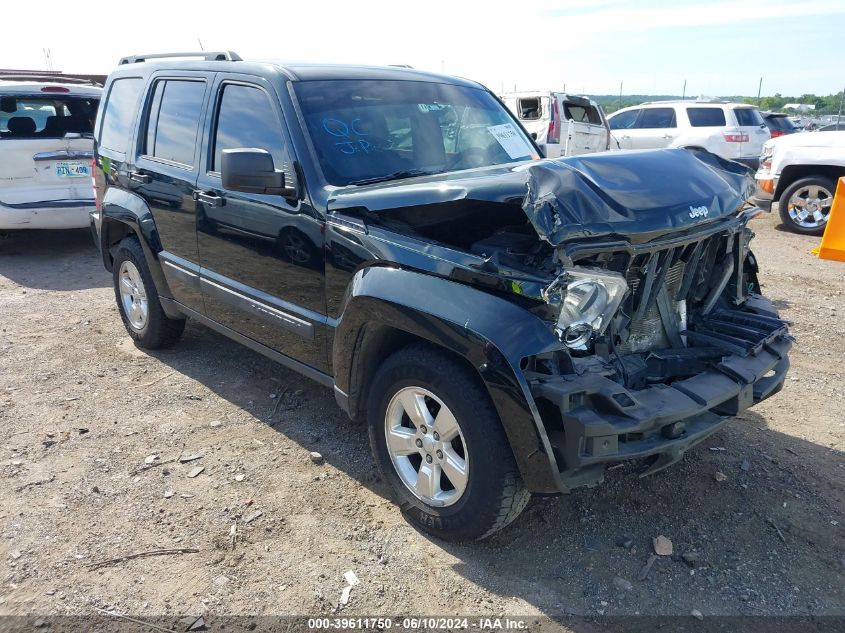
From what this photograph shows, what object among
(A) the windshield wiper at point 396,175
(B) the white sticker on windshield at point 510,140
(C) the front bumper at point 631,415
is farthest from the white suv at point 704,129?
(C) the front bumper at point 631,415

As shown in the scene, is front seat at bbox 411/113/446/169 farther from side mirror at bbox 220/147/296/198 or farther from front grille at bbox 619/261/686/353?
front grille at bbox 619/261/686/353

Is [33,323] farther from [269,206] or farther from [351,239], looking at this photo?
[351,239]

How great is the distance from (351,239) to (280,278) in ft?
2.21

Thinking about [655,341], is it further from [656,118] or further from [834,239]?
[656,118]

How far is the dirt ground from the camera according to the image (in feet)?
9.07

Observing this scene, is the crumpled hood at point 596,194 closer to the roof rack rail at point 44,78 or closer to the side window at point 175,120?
the side window at point 175,120

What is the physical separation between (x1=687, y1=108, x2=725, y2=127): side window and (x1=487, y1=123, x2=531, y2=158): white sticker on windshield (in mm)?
11414

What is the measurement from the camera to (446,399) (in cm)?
277

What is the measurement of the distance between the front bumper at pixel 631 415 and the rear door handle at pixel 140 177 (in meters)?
3.37

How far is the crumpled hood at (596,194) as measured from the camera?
8.59ft

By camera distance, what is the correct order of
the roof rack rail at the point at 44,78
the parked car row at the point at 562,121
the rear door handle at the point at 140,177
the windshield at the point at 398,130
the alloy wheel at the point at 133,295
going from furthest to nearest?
the parked car row at the point at 562,121 < the roof rack rail at the point at 44,78 < the alloy wheel at the point at 133,295 < the rear door handle at the point at 140,177 < the windshield at the point at 398,130

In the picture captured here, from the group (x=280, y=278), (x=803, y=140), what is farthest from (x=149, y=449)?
(x=803, y=140)

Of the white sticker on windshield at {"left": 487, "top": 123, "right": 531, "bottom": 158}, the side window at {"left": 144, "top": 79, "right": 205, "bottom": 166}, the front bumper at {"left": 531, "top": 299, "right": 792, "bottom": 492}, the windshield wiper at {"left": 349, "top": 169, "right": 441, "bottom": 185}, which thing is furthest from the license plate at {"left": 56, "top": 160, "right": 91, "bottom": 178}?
the front bumper at {"left": 531, "top": 299, "right": 792, "bottom": 492}

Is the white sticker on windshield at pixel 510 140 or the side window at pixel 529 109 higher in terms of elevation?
the white sticker on windshield at pixel 510 140
